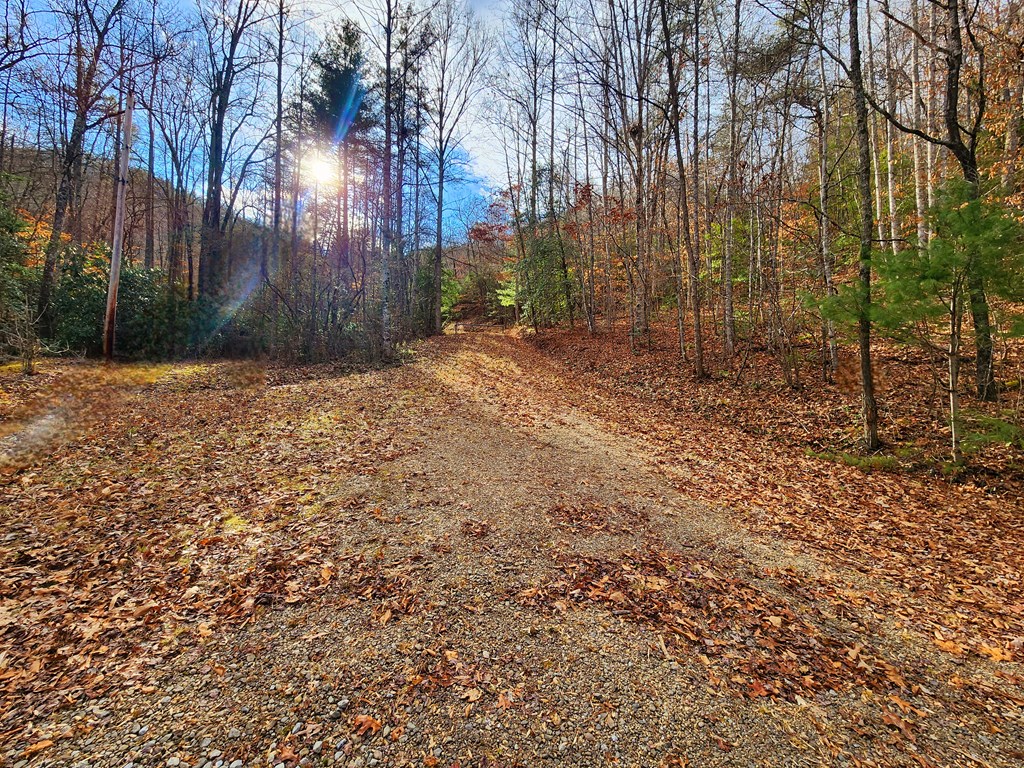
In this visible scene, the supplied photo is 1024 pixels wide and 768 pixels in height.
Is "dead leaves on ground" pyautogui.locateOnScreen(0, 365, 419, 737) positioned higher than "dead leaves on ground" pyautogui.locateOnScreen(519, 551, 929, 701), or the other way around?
"dead leaves on ground" pyautogui.locateOnScreen(0, 365, 419, 737)

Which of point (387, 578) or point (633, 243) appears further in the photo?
point (633, 243)

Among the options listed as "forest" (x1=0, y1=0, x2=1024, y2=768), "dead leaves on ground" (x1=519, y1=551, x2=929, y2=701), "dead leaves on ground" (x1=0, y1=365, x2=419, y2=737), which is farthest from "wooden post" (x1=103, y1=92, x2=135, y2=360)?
"dead leaves on ground" (x1=519, y1=551, x2=929, y2=701)

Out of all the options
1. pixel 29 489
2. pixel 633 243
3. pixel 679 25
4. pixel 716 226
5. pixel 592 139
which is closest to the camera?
pixel 29 489

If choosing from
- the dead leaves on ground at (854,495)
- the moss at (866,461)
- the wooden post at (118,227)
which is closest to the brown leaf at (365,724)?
the dead leaves on ground at (854,495)

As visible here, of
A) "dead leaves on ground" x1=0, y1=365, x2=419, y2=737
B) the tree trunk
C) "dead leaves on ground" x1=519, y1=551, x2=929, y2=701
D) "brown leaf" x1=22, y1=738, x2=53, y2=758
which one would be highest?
the tree trunk

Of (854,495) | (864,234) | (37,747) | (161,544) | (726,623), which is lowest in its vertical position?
(726,623)

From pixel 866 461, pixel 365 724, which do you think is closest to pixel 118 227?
pixel 365 724

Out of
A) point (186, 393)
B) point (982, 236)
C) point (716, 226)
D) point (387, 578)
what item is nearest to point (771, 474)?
point (982, 236)

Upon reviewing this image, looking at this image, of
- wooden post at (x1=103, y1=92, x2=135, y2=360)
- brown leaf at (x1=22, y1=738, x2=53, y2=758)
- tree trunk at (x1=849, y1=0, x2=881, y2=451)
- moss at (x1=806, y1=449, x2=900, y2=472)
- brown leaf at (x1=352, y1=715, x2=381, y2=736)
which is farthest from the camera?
wooden post at (x1=103, y1=92, x2=135, y2=360)

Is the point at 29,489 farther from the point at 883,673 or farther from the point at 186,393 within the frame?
the point at 883,673

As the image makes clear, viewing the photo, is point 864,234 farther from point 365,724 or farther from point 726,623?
point 365,724

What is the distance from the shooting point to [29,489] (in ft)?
13.0

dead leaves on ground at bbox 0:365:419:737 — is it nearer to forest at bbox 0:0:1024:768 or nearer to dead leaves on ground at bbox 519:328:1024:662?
forest at bbox 0:0:1024:768

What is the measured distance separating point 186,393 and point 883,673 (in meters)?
10.4
